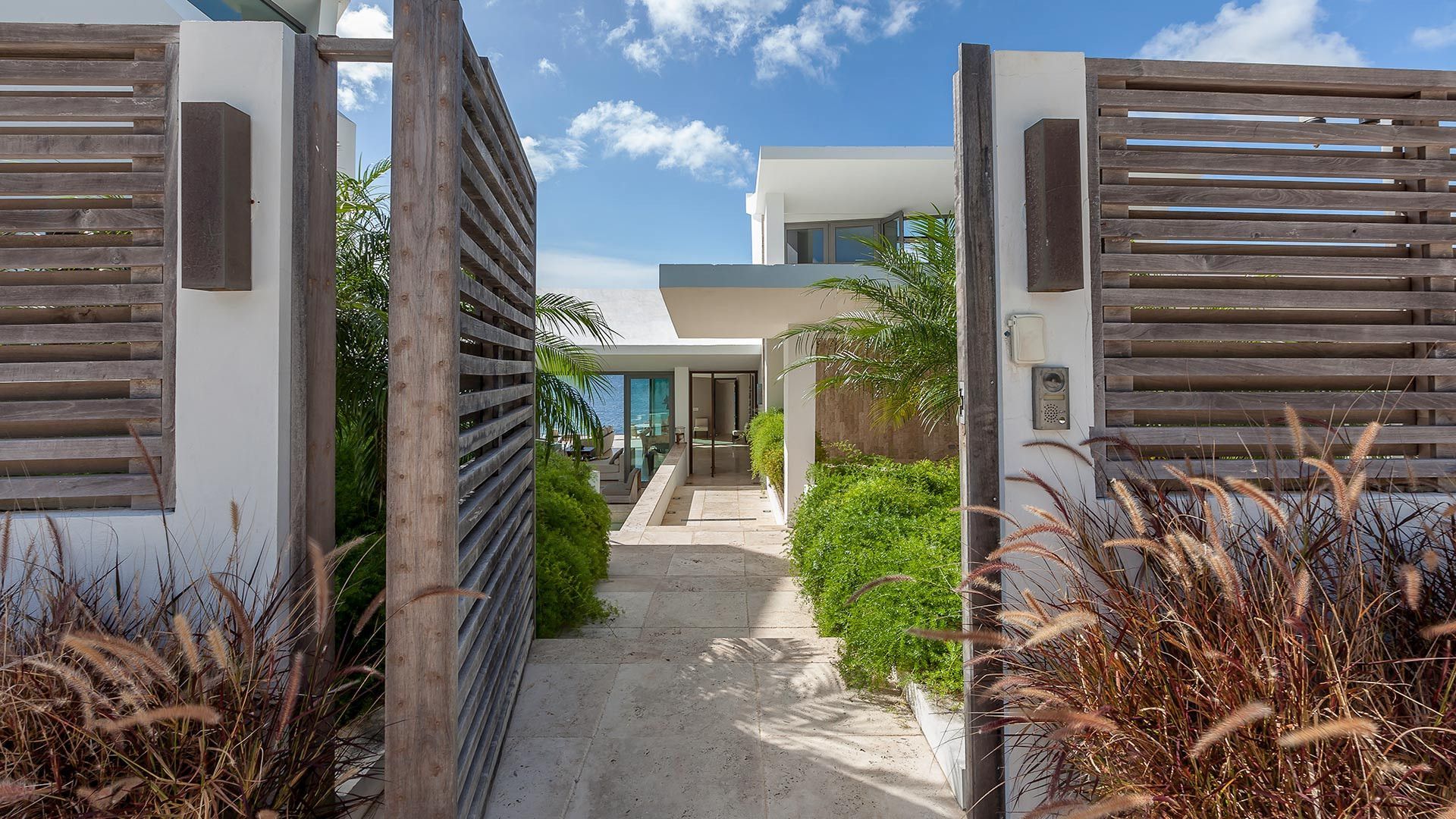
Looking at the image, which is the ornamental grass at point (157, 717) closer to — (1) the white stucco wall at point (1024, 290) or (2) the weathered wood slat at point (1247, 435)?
(1) the white stucco wall at point (1024, 290)

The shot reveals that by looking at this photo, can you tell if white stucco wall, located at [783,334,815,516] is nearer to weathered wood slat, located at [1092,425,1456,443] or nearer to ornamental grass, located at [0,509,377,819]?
weathered wood slat, located at [1092,425,1456,443]

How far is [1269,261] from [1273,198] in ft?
0.73

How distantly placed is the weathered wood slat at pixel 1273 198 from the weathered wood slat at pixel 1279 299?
11.3 inches

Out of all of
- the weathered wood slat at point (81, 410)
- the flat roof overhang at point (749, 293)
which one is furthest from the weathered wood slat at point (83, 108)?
the flat roof overhang at point (749, 293)

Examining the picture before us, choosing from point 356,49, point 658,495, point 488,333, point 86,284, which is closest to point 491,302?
point 488,333

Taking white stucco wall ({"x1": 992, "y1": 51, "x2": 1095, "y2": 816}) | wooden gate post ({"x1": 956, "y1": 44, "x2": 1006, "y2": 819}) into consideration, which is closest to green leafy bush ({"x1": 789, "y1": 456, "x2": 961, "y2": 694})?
wooden gate post ({"x1": 956, "y1": 44, "x2": 1006, "y2": 819})

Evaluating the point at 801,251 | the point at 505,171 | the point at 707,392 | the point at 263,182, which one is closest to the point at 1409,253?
the point at 505,171

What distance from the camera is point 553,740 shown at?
2539 millimetres

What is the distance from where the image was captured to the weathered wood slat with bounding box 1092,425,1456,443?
215cm

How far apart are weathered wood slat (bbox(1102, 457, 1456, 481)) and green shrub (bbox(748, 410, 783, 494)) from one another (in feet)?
20.5

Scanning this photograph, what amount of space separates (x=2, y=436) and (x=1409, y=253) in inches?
187

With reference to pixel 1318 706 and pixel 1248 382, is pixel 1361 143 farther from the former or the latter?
pixel 1318 706

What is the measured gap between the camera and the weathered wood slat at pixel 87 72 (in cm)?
201

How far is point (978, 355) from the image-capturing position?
2105 mm
